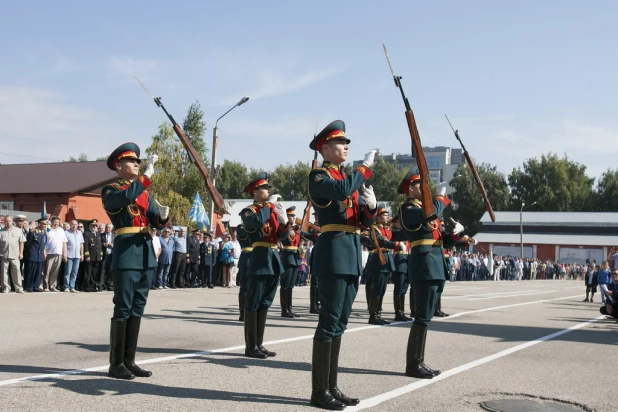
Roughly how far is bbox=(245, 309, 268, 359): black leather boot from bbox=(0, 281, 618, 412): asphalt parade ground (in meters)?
0.14

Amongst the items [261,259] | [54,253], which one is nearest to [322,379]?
[261,259]

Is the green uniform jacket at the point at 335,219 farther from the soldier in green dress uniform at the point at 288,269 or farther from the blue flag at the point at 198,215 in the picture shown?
the blue flag at the point at 198,215

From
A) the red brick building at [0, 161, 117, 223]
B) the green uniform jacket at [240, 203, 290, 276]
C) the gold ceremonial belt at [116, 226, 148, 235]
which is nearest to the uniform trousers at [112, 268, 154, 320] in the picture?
the gold ceremonial belt at [116, 226, 148, 235]

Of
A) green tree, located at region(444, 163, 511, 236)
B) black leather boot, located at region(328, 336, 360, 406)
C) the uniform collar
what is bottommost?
black leather boot, located at region(328, 336, 360, 406)

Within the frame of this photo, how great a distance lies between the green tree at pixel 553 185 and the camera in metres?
98.4

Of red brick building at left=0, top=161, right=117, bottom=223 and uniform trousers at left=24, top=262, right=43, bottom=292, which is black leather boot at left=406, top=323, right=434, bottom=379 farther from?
red brick building at left=0, top=161, right=117, bottom=223

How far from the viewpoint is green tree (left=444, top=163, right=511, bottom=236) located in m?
92.6

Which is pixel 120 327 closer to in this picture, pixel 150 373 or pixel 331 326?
pixel 150 373

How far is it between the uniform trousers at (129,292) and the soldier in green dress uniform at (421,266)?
2751 mm

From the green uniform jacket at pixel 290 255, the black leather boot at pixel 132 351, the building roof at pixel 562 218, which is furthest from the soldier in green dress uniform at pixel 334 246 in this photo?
the building roof at pixel 562 218

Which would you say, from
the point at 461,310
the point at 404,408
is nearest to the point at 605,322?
the point at 461,310

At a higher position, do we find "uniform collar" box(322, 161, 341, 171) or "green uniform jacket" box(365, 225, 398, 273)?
"uniform collar" box(322, 161, 341, 171)

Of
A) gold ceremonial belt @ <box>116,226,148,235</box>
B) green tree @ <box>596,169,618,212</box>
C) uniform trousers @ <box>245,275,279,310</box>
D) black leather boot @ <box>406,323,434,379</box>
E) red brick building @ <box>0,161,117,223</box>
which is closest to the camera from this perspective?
gold ceremonial belt @ <box>116,226,148,235</box>

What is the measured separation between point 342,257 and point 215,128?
21916 millimetres
